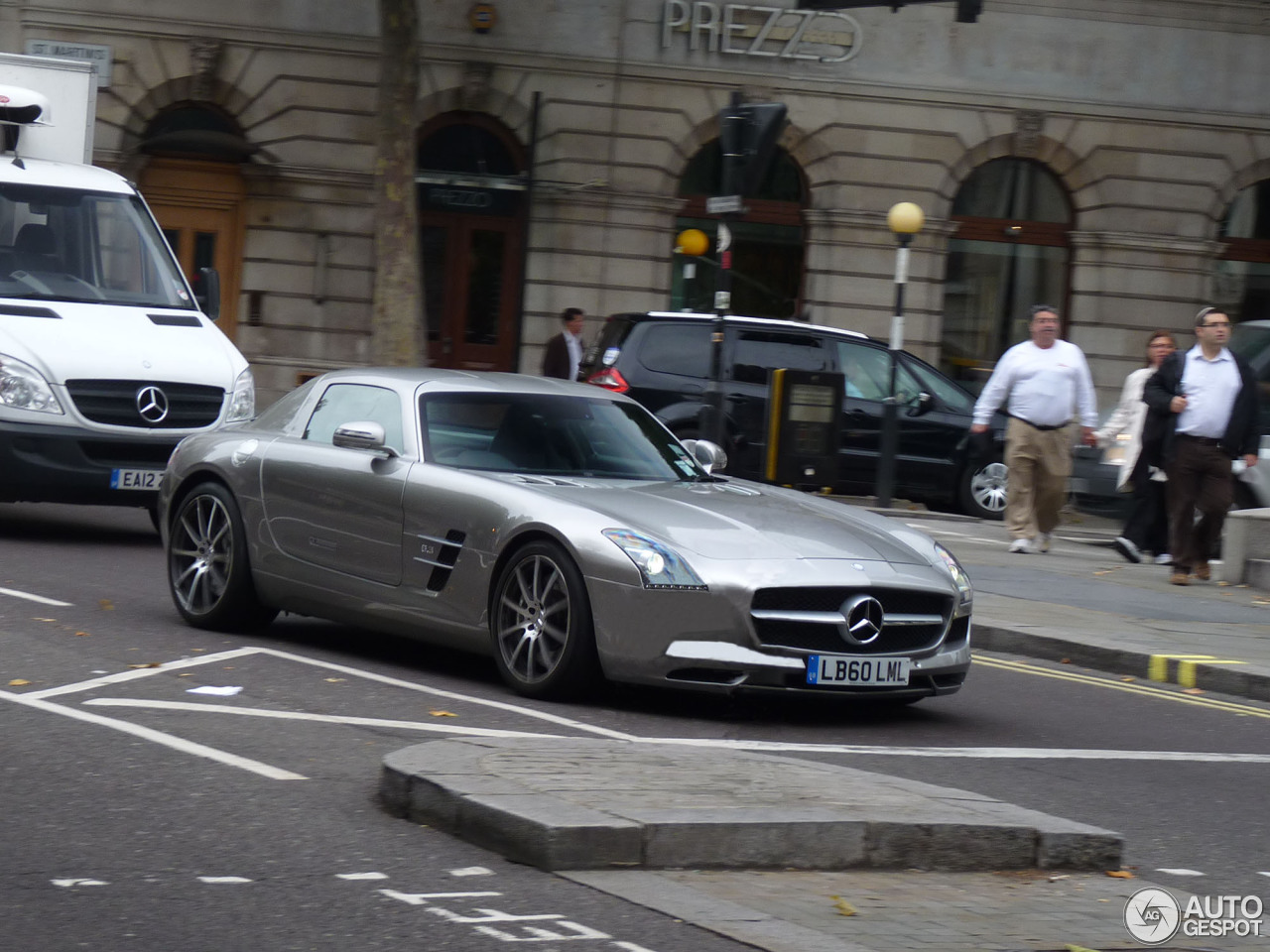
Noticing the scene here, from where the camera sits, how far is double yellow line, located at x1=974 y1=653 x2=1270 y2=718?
9.52 metres

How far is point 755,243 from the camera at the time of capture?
28.2m

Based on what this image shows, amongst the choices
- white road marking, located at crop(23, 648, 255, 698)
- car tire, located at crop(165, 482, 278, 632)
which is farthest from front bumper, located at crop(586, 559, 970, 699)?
car tire, located at crop(165, 482, 278, 632)

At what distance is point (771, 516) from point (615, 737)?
1.43 meters

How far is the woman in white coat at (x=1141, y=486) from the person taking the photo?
15.7 meters

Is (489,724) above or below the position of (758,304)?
below

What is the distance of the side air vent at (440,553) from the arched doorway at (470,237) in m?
19.4

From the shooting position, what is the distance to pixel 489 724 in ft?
23.9

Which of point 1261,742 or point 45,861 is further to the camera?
point 1261,742

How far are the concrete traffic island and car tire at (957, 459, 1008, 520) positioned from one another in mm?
14178

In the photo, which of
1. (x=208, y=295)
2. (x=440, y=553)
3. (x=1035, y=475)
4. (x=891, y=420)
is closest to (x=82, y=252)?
(x=208, y=295)

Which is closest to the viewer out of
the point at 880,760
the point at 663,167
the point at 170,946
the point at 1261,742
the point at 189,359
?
the point at 170,946

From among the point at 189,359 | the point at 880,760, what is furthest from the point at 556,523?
the point at 189,359

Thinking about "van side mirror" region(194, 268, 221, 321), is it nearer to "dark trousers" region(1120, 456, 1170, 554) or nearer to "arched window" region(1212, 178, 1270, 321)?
"dark trousers" region(1120, 456, 1170, 554)

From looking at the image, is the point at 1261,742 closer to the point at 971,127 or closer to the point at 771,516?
the point at 771,516
